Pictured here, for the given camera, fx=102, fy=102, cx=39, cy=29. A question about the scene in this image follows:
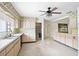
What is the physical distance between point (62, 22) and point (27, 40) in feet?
17.5

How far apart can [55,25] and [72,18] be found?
19.1 ft

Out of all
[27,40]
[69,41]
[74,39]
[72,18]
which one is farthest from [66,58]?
[27,40]

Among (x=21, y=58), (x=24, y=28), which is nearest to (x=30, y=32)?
(x=24, y=28)

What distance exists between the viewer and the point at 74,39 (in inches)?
234

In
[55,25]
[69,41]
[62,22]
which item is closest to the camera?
[69,41]

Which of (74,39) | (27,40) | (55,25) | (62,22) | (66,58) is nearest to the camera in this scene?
(66,58)

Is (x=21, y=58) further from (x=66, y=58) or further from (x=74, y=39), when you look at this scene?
(x=74, y=39)

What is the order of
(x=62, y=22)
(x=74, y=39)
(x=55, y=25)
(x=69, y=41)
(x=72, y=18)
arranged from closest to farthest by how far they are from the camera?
(x=74, y=39) → (x=69, y=41) → (x=72, y=18) → (x=62, y=22) → (x=55, y=25)

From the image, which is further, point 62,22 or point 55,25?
point 55,25

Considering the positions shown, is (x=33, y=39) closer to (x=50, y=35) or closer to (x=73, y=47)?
(x=73, y=47)

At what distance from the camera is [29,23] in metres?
9.11

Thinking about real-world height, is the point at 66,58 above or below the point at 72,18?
below

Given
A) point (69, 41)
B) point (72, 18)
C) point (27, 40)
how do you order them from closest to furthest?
point (69, 41) < point (72, 18) < point (27, 40)

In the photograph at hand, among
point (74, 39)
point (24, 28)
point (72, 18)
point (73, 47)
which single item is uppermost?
point (72, 18)
